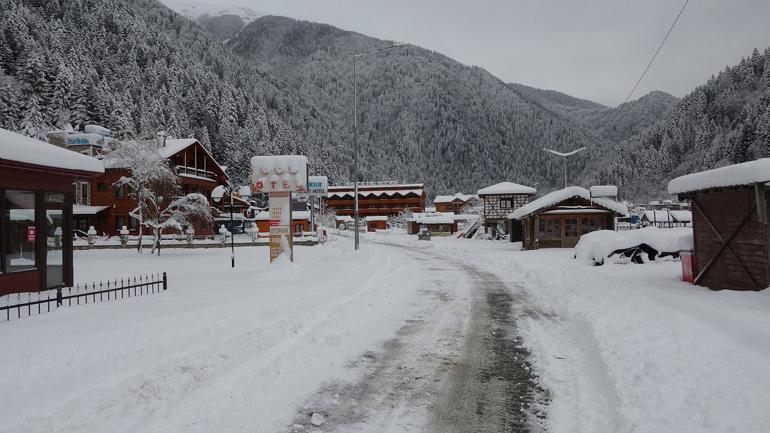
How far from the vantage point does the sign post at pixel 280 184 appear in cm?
1866

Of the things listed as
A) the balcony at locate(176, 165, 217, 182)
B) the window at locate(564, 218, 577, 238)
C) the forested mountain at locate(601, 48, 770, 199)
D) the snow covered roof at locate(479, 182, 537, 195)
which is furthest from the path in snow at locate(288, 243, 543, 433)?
the forested mountain at locate(601, 48, 770, 199)

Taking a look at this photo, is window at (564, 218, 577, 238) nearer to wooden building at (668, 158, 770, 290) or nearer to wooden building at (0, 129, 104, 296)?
wooden building at (668, 158, 770, 290)

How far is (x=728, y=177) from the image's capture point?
11.0 meters

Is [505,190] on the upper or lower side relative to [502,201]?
upper

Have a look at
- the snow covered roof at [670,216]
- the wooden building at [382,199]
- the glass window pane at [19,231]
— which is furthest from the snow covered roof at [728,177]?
the wooden building at [382,199]

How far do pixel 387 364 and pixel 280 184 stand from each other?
1313 cm

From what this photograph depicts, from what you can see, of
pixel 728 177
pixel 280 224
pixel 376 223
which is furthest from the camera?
pixel 376 223

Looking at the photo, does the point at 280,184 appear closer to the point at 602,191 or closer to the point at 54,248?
the point at 54,248

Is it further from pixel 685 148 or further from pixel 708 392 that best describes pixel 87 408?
pixel 685 148

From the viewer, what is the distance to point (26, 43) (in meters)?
71.9

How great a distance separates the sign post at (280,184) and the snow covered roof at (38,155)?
6.19 m

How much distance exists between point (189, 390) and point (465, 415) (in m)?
3.53

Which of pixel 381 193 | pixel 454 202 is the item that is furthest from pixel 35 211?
pixel 454 202

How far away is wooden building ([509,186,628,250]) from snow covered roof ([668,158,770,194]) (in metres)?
21.1
